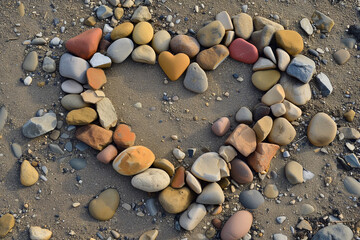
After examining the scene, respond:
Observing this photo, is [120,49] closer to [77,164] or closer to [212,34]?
[212,34]

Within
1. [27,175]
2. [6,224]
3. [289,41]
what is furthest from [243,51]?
[6,224]

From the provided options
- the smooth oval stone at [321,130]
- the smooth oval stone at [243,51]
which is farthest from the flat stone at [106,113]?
the smooth oval stone at [321,130]

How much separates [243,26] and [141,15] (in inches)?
30.8

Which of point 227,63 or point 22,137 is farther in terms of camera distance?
point 227,63

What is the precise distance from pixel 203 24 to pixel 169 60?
17.7 inches

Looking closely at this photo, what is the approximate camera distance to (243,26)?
2.82 metres

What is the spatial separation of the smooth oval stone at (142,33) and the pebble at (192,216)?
4.06ft

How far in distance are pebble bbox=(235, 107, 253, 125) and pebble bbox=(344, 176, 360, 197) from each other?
79 centimetres

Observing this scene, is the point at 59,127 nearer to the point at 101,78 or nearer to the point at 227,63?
the point at 101,78

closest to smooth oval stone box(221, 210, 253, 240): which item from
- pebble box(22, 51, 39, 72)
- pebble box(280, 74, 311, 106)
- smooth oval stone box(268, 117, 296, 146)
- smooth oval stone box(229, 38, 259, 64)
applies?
smooth oval stone box(268, 117, 296, 146)

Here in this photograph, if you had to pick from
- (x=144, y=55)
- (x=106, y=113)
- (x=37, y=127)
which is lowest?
(x=37, y=127)

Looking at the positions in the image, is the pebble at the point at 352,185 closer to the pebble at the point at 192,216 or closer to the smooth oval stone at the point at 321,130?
the smooth oval stone at the point at 321,130

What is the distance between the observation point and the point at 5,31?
107 inches

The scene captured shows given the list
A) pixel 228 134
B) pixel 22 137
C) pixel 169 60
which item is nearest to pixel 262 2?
pixel 169 60
